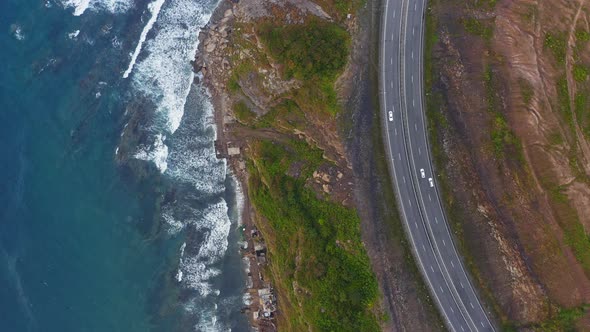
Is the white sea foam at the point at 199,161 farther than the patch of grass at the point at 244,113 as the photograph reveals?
Yes

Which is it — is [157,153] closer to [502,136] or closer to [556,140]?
[502,136]

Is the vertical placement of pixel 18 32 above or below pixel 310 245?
above

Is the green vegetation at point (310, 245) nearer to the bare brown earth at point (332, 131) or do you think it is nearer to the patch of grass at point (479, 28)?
the bare brown earth at point (332, 131)

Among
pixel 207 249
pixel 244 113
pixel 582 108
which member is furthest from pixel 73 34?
pixel 582 108

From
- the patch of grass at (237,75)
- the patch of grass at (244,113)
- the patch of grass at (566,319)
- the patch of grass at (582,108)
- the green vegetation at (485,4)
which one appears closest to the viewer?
the patch of grass at (566,319)

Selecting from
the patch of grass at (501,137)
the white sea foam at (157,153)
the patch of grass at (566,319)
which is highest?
the white sea foam at (157,153)

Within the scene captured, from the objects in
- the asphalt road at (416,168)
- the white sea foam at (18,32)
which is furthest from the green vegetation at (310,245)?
the white sea foam at (18,32)

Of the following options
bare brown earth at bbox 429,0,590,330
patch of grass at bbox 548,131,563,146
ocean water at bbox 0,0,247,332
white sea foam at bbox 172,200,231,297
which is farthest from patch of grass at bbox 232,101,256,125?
patch of grass at bbox 548,131,563,146
